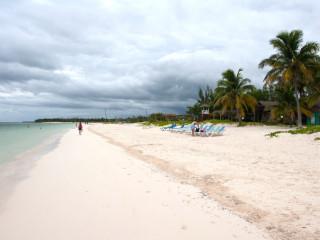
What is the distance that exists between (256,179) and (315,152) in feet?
14.6

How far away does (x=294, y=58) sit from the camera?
1620cm

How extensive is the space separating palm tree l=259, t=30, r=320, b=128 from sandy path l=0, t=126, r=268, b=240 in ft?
53.7

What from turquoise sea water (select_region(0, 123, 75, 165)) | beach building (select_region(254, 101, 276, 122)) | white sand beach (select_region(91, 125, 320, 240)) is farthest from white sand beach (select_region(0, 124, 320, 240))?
beach building (select_region(254, 101, 276, 122))

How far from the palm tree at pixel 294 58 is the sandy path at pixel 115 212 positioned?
1636 centimetres

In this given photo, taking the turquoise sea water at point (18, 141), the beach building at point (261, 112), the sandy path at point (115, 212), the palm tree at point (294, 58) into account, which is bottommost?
the turquoise sea water at point (18, 141)

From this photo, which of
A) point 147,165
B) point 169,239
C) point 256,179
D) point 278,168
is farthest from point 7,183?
point 278,168

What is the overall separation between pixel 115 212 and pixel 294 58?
18.8m

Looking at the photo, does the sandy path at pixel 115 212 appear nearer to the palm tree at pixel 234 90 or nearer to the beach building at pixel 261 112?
the palm tree at pixel 234 90

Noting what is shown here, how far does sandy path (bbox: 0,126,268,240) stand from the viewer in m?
2.53

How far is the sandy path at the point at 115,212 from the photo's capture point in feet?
8.29

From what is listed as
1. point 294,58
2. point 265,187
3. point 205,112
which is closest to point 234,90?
point 294,58

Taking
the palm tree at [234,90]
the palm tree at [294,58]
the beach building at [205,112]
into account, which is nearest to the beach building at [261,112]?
the palm tree at [234,90]

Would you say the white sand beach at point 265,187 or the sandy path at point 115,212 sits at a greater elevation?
the white sand beach at point 265,187

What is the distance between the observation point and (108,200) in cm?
352
